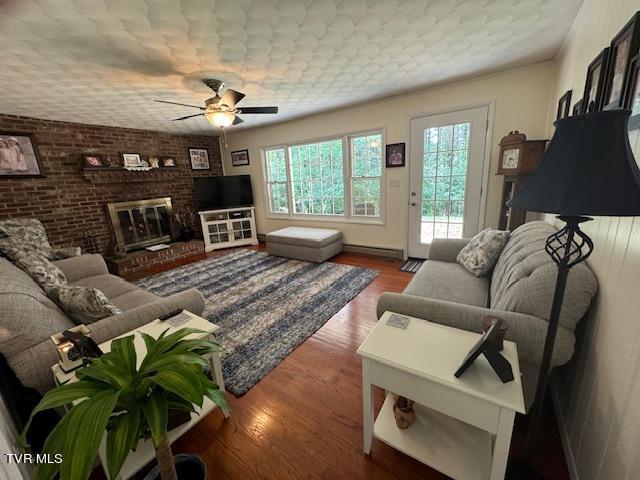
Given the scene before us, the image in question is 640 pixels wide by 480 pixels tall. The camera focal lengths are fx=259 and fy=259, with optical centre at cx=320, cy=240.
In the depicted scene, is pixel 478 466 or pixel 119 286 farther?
pixel 119 286

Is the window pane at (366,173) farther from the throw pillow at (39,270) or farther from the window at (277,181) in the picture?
the throw pillow at (39,270)

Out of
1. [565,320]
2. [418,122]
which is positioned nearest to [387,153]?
[418,122]

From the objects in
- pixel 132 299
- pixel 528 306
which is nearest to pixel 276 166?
pixel 132 299

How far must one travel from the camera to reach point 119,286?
2395 mm

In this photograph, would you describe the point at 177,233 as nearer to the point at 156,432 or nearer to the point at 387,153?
the point at 387,153

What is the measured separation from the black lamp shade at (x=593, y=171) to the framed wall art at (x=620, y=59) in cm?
64

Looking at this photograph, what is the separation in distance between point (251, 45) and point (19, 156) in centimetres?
353

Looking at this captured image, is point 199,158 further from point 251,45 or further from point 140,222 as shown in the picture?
point 251,45

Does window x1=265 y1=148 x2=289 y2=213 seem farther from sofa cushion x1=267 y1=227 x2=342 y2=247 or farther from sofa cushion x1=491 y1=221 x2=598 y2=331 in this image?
sofa cushion x1=491 y1=221 x2=598 y2=331

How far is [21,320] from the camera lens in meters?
1.16

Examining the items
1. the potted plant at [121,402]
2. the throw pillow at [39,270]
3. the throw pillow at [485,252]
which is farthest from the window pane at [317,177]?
the potted plant at [121,402]

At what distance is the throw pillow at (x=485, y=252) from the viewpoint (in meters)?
2.03

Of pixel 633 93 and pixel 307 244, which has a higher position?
pixel 633 93

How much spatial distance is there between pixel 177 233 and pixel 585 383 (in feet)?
18.2
